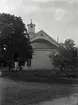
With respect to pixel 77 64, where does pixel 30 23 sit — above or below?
above

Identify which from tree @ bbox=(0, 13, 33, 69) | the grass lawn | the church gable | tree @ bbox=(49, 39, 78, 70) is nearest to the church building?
the church gable

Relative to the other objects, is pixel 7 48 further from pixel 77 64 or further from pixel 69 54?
pixel 77 64

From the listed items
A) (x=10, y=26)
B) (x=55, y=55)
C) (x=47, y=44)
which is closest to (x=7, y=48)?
(x=10, y=26)

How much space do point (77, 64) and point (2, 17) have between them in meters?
17.1

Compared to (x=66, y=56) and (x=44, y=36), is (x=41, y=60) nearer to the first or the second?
(x=44, y=36)

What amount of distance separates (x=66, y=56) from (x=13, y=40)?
410 inches

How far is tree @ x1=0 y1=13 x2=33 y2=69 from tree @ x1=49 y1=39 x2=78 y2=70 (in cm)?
549

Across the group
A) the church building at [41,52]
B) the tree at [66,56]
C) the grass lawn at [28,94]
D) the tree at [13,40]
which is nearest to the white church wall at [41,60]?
the church building at [41,52]

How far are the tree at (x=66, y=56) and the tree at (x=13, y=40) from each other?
5491 mm

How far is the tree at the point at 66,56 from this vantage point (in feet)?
135

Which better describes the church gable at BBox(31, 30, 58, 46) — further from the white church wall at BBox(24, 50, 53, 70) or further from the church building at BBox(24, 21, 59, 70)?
the white church wall at BBox(24, 50, 53, 70)

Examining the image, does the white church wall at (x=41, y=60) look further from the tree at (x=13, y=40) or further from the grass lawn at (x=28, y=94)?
the grass lawn at (x=28, y=94)

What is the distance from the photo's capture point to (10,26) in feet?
129

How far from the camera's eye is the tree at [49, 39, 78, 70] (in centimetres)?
4125
